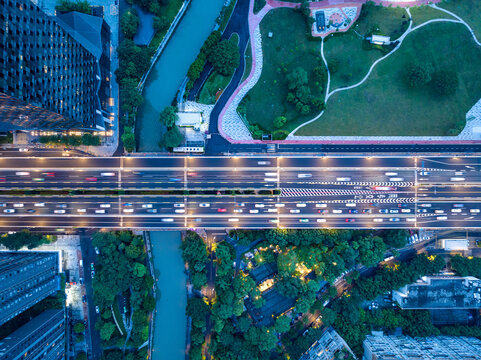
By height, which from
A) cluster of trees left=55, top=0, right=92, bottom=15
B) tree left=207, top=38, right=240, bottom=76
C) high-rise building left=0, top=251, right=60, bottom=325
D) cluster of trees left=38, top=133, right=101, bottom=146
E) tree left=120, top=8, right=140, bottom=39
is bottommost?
high-rise building left=0, top=251, right=60, bottom=325

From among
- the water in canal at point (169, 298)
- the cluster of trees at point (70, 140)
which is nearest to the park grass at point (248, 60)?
the cluster of trees at point (70, 140)

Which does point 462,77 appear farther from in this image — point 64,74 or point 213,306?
point 64,74

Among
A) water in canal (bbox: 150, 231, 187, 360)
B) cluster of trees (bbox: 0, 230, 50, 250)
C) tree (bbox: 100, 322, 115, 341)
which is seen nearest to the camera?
cluster of trees (bbox: 0, 230, 50, 250)

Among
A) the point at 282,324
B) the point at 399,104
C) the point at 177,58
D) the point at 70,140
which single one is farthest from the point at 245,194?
the point at 399,104

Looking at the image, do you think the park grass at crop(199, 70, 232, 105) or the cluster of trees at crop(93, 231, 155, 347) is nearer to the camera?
the cluster of trees at crop(93, 231, 155, 347)

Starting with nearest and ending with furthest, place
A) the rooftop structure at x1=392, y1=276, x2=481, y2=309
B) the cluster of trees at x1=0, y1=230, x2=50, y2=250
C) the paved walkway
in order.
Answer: the cluster of trees at x1=0, y1=230, x2=50, y2=250, the rooftop structure at x1=392, y1=276, x2=481, y2=309, the paved walkway

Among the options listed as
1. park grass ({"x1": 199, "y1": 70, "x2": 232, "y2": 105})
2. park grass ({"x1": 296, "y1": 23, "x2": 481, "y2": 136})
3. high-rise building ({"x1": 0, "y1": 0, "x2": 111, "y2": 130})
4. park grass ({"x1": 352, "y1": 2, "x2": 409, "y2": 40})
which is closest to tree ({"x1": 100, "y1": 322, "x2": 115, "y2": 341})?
high-rise building ({"x1": 0, "y1": 0, "x2": 111, "y2": 130})

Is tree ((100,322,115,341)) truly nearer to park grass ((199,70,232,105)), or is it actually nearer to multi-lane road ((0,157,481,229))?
multi-lane road ((0,157,481,229))
